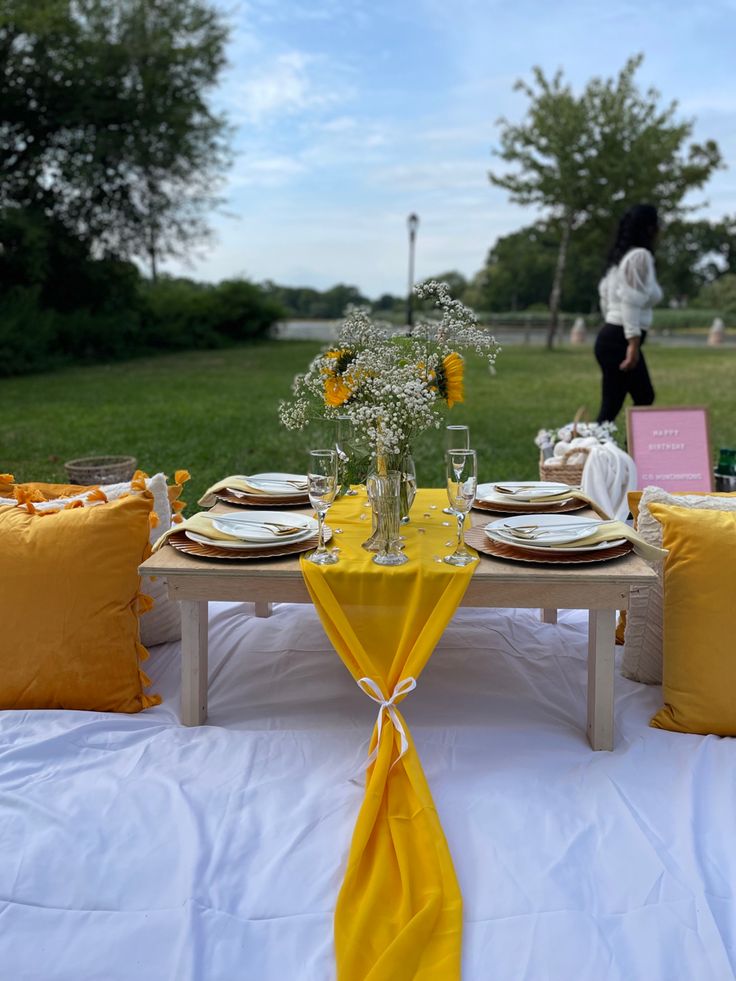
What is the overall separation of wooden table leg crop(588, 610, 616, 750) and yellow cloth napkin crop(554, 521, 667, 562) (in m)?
0.19

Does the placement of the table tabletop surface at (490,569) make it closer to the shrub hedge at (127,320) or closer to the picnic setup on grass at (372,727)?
the picnic setup on grass at (372,727)

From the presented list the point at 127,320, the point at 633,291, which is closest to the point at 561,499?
the point at 633,291

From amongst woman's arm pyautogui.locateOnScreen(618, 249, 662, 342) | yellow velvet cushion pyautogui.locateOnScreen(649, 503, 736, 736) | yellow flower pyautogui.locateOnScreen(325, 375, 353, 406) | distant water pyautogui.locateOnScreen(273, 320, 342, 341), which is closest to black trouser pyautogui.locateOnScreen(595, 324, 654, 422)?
woman's arm pyautogui.locateOnScreen(618, 249, 662, 342)

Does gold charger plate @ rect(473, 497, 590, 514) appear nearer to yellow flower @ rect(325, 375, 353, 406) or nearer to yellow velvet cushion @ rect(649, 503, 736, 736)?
yellow velvet cushion @ rect(649, 503, 736, 736)

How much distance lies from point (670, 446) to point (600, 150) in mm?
17420

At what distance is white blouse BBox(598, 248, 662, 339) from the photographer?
5.42 meters

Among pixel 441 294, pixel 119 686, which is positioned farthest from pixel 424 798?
pixel 441 294

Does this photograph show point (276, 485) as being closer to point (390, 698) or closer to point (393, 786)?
point (390, 698)

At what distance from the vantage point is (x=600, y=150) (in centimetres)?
1948

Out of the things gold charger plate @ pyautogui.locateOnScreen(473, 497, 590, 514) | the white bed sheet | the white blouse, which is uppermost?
the white blouse

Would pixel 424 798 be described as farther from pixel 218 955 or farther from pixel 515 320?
pixel 515 320

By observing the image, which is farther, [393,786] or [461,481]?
[461,481]

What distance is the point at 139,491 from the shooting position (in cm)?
269

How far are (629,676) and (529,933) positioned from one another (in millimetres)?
1187
